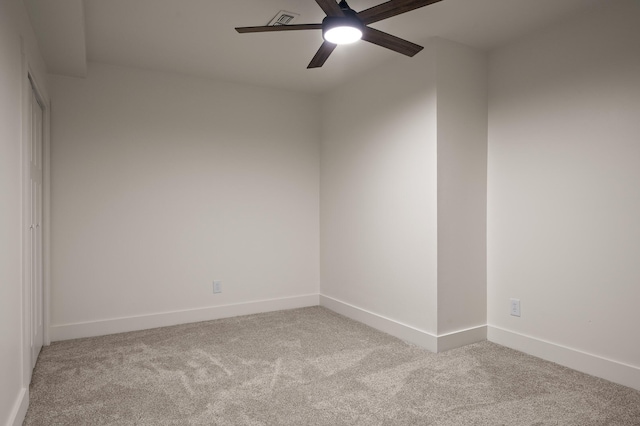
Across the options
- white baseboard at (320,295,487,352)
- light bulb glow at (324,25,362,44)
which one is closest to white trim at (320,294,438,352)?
white baseboard at (320,295,487,352)

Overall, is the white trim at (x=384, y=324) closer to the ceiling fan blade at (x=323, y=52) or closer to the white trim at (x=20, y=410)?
the ceiling fan blade at (x=323, y=52)

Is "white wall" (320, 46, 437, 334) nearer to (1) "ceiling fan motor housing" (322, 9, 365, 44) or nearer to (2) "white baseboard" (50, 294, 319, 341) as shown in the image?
(2) "white baseboard" (50, 294, 319, 341)

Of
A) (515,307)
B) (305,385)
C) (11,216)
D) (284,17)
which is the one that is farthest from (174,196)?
(515,307)

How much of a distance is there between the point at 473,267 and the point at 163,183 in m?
2.84

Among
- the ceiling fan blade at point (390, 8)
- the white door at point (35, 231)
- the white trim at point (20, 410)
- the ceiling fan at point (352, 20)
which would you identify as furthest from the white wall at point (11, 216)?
the ceiling fan blade at point (390, 8)

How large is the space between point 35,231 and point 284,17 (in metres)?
2.29

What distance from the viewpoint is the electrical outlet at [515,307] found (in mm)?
2967

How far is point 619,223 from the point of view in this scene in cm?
239

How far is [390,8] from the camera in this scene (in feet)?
6.48

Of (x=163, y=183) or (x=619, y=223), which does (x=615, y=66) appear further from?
(x=163, y=183)

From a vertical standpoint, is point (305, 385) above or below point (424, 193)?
below

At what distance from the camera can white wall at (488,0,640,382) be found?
7.76 ft

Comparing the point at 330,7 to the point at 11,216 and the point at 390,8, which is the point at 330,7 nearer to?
the point at 390,8

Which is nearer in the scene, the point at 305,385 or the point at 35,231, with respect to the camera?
the point at 305,385
